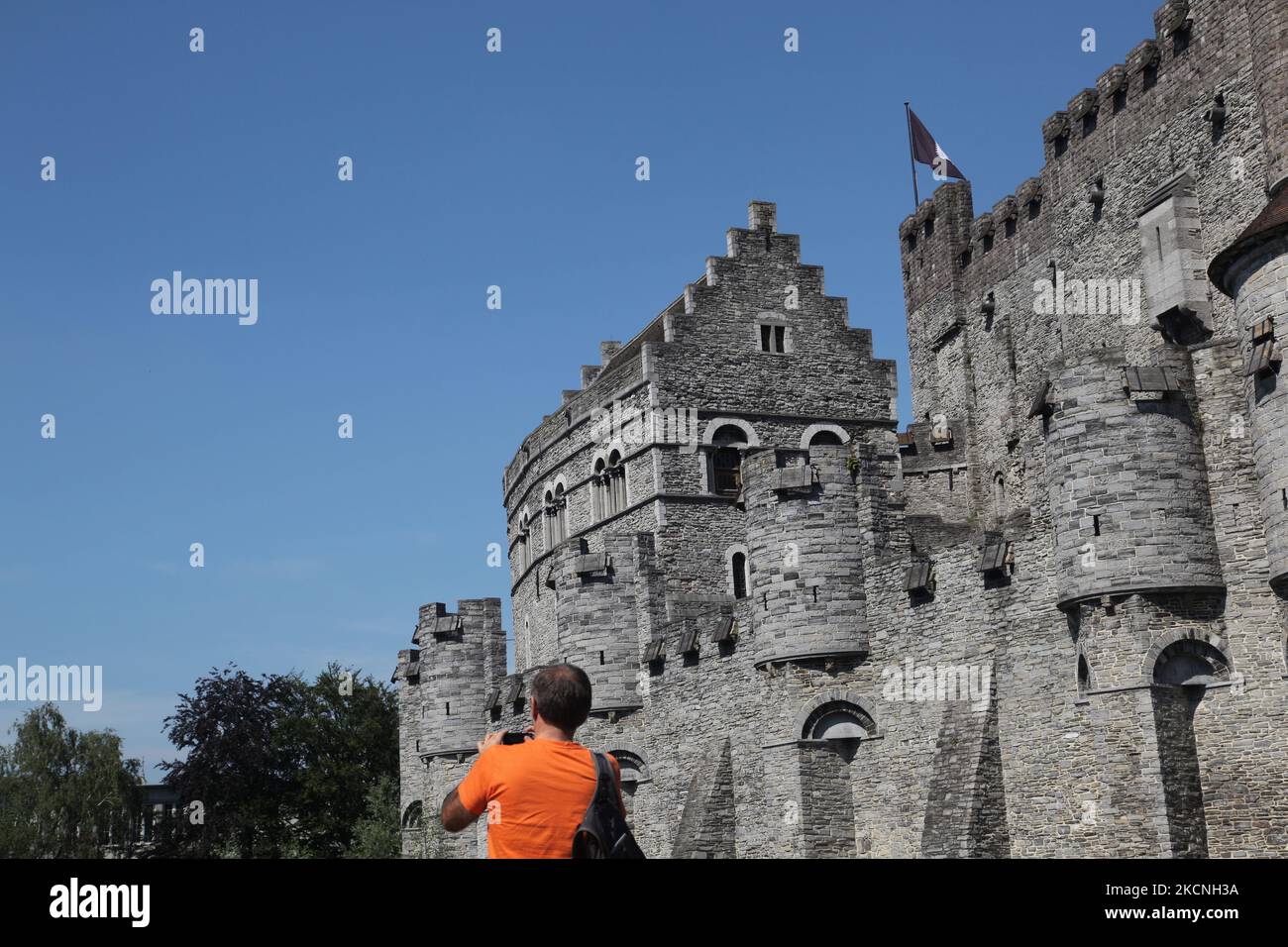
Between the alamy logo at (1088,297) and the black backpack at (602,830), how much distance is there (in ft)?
98.0

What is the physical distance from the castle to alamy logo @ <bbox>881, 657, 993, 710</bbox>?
0.18ft

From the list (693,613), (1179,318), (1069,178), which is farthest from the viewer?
(1069,178)

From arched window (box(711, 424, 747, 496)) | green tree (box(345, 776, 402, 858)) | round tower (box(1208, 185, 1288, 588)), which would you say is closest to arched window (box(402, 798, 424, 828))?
green tree (box(345, 776, 402, 858))

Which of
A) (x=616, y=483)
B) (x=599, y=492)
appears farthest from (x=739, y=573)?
(x=599, y=492)

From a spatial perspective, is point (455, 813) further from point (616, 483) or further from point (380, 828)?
point (380, 828)

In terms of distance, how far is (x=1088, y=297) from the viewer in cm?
3609

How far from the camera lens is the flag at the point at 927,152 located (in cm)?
4309

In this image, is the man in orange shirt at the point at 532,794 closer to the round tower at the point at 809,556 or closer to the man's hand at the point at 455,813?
the man's hand at the point at 455,813

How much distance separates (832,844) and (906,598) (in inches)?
174
